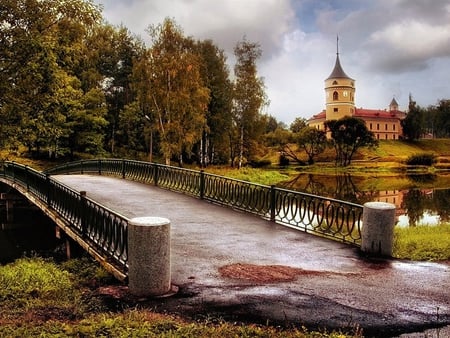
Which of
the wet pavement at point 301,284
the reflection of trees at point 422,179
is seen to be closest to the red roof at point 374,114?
the reflection of trees at point 422,179

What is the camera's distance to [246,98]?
45250 mm

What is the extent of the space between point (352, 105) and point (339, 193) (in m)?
64.0

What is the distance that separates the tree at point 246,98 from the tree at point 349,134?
68.4ft

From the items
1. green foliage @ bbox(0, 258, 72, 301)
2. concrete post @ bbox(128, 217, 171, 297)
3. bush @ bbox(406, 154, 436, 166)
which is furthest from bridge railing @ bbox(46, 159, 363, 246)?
bush @ bbox(406, 154, 436, 166)

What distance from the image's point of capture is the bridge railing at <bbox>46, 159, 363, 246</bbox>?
10789 mm

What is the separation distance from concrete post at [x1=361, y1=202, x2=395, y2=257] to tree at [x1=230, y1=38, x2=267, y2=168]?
3667 centimetres

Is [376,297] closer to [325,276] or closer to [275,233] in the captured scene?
[325,276]

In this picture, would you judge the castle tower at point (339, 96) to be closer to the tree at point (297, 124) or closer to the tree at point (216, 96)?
the tree at point (297, 124)

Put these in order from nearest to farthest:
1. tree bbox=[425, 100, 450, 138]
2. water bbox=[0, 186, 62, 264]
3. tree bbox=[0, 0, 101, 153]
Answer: tree bbox=[0, 0, 101, 153] → water bbox=[0, 186, 62, 264] → tree bbox=[425, 100, 450, 138]

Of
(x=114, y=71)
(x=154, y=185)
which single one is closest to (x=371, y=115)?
(x=114, y=71)

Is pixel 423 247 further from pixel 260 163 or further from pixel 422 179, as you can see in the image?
pixel 260 163

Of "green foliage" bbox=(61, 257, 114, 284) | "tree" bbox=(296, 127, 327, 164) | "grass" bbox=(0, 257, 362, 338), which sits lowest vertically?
"green foliage" bbox=(61, 257, 114, 284)

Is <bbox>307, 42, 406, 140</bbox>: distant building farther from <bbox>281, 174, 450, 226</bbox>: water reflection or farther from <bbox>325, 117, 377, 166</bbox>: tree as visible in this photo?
<bbox>281, 174, 450, 226</bbox>: water reflection

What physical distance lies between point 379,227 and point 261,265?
8.29 ft
